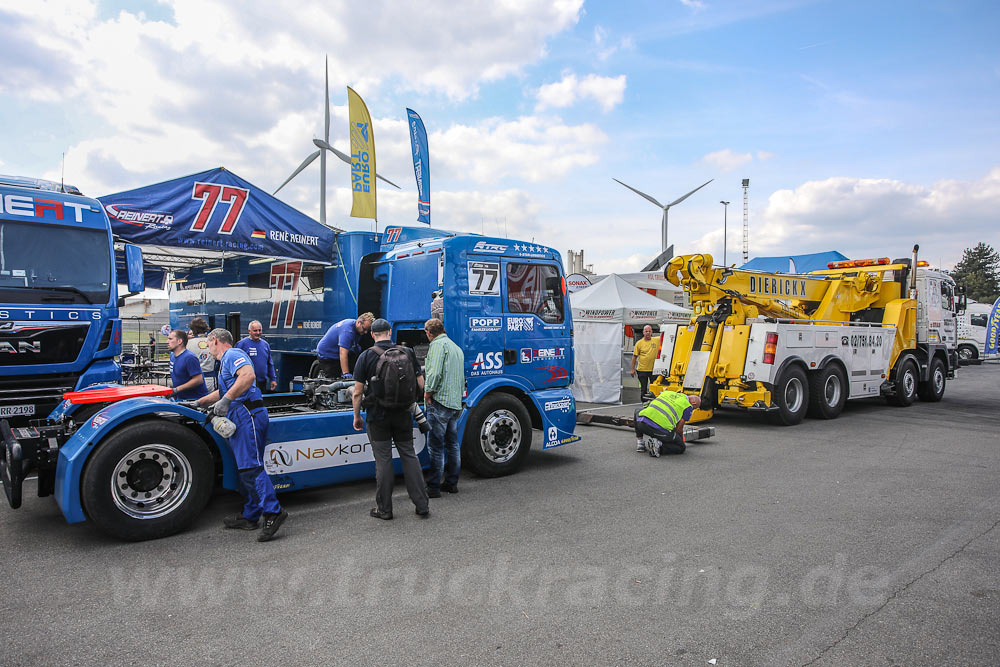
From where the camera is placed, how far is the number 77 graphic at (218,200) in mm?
9258

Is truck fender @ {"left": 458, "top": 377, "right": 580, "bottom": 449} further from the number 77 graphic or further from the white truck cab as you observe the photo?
the white truck cab

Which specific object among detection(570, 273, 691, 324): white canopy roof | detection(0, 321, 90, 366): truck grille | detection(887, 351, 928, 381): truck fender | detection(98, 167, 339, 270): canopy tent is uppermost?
detection(98, 167, 339, 270): canopy tent

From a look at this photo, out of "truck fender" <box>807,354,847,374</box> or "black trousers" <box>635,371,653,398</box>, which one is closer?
"truck fender" <box>807,354,847,374</box>

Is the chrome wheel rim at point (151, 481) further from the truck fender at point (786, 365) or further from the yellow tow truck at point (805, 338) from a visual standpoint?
the truck fender at point (786, 365)

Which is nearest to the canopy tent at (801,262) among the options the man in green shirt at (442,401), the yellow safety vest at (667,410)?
the yellow safety vest at (667,410)

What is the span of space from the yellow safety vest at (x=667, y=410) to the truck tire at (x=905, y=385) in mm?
8000

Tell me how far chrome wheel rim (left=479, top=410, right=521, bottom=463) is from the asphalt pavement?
0.32 m

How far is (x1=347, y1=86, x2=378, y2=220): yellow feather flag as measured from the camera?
51.6 ft

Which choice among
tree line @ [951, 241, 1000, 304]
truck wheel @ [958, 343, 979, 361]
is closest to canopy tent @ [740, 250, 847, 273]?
truck wheel @ [958, 343, 979, 361]

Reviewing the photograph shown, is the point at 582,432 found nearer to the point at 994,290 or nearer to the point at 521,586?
the point at 521,586

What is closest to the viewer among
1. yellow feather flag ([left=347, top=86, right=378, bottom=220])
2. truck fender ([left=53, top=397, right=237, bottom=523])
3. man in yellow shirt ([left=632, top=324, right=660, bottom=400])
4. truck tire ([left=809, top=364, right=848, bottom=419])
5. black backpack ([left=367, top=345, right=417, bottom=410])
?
truck fender ([left=53, top=397, right=237, bottom=523])

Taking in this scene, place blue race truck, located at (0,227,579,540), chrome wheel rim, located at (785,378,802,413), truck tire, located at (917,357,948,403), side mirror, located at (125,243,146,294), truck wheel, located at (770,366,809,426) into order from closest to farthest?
blue race truck, located at (0,227,579,540) → side mirror, located at (125,243,146,294) → truck wheel, located at (770,366,809,426) → chrome wheel rim, located at (785,378,802,413) → truck tire, located at (917,357,948,403)

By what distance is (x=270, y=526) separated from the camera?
16.3 ft

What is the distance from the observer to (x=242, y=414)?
5.07m
